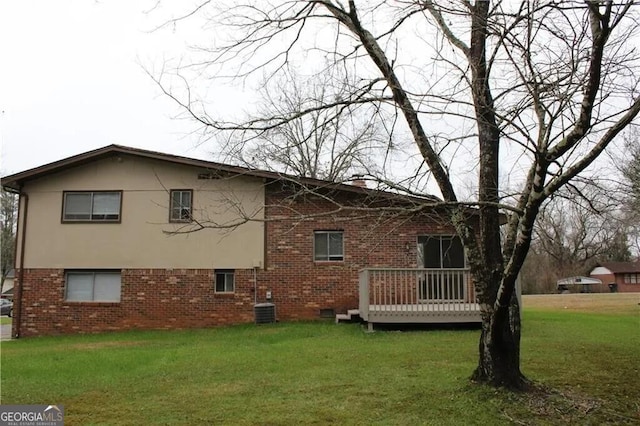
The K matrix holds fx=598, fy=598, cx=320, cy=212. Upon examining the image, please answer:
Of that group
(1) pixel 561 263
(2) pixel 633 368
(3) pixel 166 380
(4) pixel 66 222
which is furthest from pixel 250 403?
(1) pixel 561 263

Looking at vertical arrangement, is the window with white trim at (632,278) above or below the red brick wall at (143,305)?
above

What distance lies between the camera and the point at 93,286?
17.3 meters

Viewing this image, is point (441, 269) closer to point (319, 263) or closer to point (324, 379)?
point (319, 263)

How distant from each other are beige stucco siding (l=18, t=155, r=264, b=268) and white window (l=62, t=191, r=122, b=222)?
0.52 feet

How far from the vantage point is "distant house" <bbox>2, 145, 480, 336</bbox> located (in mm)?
16750

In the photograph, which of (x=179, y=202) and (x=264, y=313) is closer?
(x=264, y=313)

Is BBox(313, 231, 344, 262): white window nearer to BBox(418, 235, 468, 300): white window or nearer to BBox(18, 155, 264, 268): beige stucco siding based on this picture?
BBox(18, 155, 264, 268): beige stucco siding

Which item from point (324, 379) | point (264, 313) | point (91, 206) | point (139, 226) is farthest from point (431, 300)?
point (91, 206)

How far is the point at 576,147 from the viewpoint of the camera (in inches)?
238

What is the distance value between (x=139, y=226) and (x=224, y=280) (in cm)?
290
